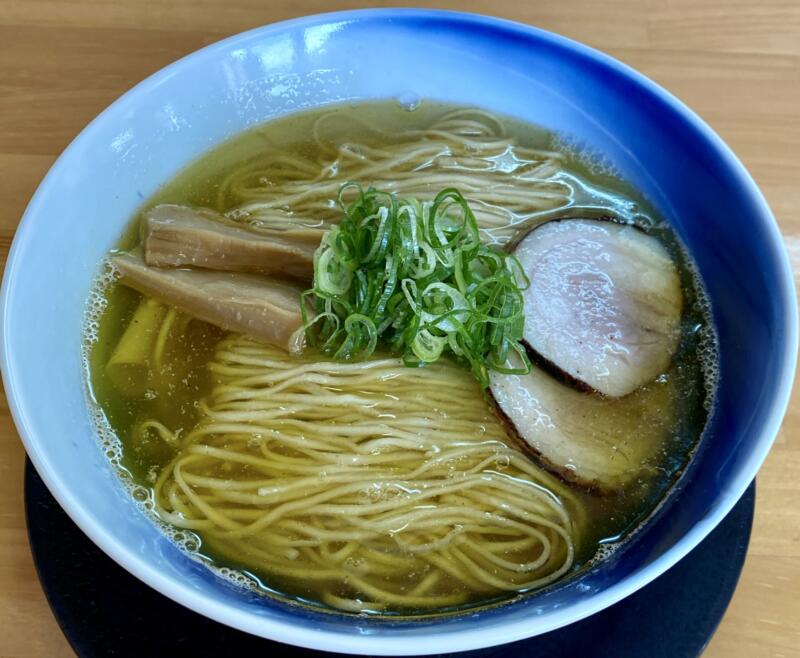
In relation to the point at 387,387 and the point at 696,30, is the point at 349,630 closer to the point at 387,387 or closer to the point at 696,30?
the point at 387,387

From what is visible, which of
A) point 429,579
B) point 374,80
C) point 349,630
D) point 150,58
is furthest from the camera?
point 150,58

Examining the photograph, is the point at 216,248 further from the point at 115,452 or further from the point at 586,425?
the point at 586,425

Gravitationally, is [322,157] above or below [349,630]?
above

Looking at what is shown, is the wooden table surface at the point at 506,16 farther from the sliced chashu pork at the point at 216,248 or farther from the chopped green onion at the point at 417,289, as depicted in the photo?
the chopped green onion at the point at 417,289

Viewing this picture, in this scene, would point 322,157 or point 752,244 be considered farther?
point 322,157

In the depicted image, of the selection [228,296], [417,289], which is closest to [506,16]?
[417,289]

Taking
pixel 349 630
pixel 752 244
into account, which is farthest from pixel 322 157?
pixel 349 630

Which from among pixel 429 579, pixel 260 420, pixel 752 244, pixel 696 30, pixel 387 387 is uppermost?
pixel 696 30
